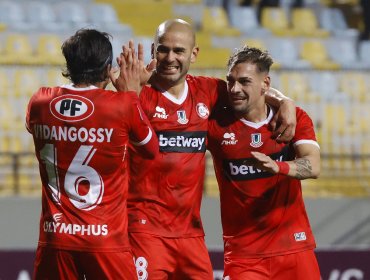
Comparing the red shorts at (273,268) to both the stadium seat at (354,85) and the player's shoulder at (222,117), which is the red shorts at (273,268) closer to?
the player's shoulder at (222,117)

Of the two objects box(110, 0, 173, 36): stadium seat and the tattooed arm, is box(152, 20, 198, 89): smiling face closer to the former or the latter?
the tattooed arm

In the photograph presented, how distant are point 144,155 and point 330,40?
1110 cm

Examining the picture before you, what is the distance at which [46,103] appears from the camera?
5258mm

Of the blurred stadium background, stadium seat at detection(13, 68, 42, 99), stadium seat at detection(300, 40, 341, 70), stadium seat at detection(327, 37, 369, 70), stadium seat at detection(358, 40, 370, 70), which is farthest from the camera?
stadium seat at detection(358, 40, 370, 70)

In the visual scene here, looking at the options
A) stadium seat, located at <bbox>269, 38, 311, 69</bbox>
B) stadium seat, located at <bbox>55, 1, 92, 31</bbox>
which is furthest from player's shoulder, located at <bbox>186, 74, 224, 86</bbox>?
stadium seat, located at <bbox>269, 38, 311, 69</bbox>

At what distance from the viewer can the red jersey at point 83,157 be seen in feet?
17.1

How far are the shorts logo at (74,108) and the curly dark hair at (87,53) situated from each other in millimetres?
123

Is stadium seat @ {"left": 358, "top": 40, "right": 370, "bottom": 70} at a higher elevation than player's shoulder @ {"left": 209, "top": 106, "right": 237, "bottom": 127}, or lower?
higher

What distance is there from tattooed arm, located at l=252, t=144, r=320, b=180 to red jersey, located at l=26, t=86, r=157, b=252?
0.63m

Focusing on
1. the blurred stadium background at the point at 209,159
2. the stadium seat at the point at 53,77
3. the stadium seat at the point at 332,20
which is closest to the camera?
the blurred stadium background at the point at 209,159

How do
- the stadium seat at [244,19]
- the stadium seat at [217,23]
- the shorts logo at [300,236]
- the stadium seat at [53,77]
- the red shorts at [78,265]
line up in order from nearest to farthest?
1. the red shorts at [78,265]
2. the shorts logo at [300,236]
3. the stadium seat at [53,77]
4. the stadium seat at [217,23]
5. the stadium seat at [244,19]

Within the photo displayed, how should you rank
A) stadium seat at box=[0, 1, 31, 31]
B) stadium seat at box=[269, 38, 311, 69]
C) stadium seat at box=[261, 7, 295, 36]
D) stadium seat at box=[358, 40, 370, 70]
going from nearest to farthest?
stadium seat at box=[0, 1, 31, 31] < stadium seat at box=[269, 38, 311, 69] < stadium seat at box=[358, 40, 370, 70] < stadium seat at box=[261, 7, 295, 36]

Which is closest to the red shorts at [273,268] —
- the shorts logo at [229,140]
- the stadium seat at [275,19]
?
the shorts logo at [229,140]

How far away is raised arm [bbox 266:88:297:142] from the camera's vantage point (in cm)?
610
